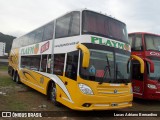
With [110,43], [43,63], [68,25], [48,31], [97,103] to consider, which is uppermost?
[48,31]

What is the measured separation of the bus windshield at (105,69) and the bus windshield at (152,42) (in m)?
4.16

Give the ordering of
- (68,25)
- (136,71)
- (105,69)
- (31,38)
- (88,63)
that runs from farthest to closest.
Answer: (31,38) → (136,71) → (68,25) → (105,69) → (88,63)

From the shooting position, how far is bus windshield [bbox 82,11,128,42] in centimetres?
866

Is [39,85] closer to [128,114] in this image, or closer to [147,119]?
[128,114]

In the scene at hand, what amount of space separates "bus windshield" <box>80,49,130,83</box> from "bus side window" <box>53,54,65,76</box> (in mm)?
1601

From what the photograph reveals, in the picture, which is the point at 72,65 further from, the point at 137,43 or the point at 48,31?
the point at 137,43

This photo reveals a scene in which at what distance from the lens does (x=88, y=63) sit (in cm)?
726

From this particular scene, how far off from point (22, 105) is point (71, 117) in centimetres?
235

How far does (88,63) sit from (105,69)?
125 cm

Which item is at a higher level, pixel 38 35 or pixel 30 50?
pixel 38 35

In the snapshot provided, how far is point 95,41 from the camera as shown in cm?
846

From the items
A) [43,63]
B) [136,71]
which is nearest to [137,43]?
[136,71]

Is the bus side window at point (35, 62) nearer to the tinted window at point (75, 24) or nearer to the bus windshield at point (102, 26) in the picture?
the tinted window at point (75, 24)

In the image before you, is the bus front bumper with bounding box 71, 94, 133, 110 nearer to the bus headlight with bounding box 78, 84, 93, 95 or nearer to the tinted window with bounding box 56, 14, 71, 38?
the bus headlight with bounding box 78, 84, 93, 95
